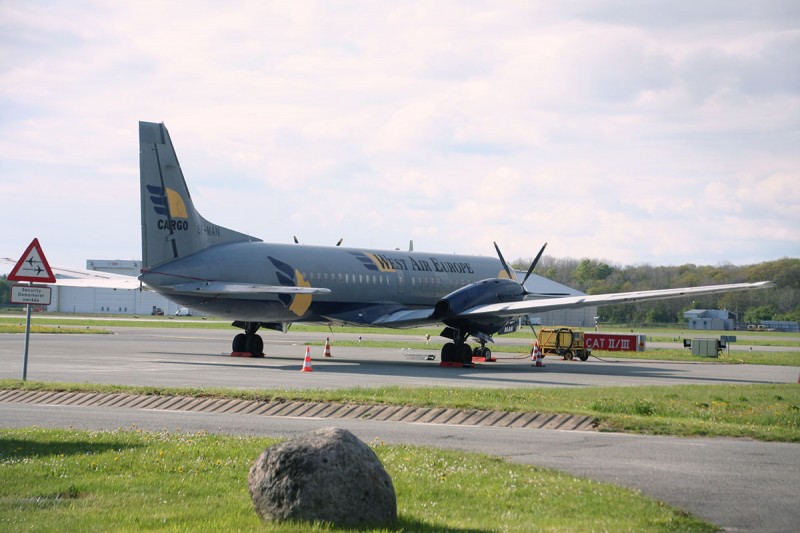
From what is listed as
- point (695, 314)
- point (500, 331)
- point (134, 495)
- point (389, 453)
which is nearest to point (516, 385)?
point (500, 331)

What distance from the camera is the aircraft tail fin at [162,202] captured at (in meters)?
31.2

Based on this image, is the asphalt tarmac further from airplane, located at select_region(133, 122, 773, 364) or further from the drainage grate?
airplane, located at select_region(133, 122, 773, 364)

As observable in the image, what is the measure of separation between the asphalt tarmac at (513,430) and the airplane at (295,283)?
1.71 metres

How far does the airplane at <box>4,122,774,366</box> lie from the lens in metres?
31.3

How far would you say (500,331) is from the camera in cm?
3647

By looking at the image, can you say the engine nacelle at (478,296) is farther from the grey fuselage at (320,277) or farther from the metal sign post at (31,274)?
the metal sign post at (31,274)

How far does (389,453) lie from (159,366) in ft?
62.6

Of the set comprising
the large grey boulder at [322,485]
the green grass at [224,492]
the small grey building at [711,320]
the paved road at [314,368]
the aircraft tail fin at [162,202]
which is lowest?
the paved road at [314,368]

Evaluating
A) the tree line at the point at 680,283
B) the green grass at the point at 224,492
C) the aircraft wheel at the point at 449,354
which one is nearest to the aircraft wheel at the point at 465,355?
the aircraft wheel at the point at 449,354

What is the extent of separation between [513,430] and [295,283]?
2007 cm

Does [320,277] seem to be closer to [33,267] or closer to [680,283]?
[33,267]

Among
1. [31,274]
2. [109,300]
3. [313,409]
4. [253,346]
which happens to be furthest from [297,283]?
[109,300]

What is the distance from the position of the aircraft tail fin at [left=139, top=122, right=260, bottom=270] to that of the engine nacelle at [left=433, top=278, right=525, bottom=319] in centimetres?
938

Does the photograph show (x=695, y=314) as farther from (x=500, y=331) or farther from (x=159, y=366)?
(x=159, y=366)
